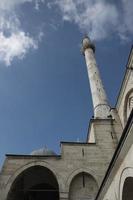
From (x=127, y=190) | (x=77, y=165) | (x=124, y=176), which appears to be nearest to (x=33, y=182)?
(x=77, y=165)

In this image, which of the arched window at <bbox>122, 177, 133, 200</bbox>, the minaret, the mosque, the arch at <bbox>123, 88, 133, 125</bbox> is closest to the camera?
the arched window at <bbox>122, 177, 133, 200</bbox>

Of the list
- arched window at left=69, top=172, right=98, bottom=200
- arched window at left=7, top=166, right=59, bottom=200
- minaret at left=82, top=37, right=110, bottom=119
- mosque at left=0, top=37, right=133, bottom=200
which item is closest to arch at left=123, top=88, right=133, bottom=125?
mosque at left=0, top=37, right=133, bottom=200

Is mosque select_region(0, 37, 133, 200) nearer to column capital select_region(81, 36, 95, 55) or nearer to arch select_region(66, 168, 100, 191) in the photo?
arch select_region(66, 168, 100, 191)

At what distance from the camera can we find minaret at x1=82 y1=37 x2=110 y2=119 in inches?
666

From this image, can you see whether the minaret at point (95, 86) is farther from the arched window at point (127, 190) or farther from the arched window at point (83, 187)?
the arched window at point (127, 190)

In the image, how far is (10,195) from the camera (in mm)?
12078

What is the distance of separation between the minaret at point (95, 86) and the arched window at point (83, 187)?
4600 millimetres

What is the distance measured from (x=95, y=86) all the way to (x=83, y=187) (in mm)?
7853

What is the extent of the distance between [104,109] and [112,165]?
30.6ft

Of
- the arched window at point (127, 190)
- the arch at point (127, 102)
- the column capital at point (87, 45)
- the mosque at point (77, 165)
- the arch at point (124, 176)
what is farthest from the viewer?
the column capital at point (87, 45)

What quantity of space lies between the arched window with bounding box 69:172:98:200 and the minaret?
4.60 meters

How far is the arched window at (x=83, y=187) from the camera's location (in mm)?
12121

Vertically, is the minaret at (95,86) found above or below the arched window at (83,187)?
above

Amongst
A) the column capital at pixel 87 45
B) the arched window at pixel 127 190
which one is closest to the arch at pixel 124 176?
the arched window at pixel 127 190
